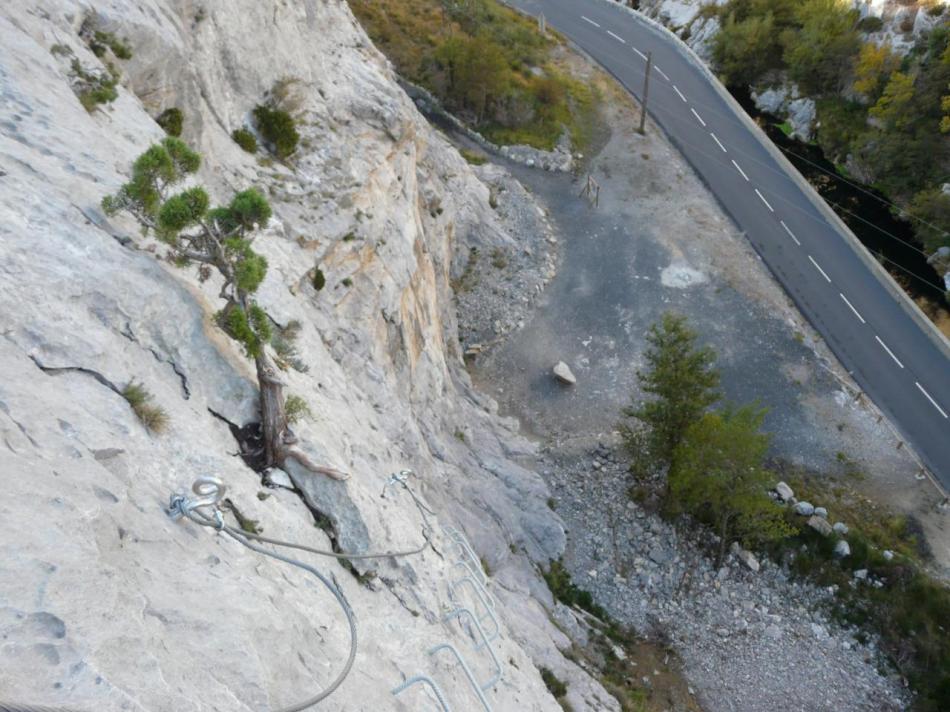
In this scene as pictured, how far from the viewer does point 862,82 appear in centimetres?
5672

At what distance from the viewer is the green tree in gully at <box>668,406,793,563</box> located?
88.8ft

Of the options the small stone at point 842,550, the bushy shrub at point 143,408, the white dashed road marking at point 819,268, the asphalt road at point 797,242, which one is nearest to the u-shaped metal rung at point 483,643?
the bushy shrub at point 143,408

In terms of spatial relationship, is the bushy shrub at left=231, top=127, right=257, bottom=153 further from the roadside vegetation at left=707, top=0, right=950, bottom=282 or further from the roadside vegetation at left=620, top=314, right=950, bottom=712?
the roadside vegetation at left=707, top=0, right=950, bottom=282

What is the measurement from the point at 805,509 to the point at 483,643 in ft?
68.0

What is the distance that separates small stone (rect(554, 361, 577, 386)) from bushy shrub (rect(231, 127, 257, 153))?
19.7 meters

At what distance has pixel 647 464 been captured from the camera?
30.7 m

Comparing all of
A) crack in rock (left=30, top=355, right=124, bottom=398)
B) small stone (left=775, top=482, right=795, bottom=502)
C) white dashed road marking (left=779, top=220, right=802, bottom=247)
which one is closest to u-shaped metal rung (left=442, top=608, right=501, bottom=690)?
crack in rock (left=30, top=355, right=124, bottom=398)

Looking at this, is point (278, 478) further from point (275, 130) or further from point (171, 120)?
point (275, 130)

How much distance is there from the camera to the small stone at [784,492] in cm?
3119

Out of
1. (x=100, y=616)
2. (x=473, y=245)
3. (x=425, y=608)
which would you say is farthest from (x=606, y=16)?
(x=100, y=616)

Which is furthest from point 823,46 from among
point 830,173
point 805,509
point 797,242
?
point 805,509

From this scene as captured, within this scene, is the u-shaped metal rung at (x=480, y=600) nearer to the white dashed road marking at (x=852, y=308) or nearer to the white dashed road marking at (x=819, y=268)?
the white dashed road marking at (x=852, y=308)

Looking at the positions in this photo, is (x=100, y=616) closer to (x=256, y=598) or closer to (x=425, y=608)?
(x=256, y=598)

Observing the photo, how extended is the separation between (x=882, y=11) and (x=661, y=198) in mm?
31415
